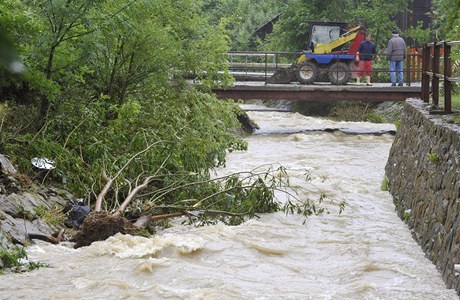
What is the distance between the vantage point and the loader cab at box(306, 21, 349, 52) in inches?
1268

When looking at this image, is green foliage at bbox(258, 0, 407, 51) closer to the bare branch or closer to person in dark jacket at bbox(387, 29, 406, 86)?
person in dark jacket at bbox(387, 29, 406, 86)

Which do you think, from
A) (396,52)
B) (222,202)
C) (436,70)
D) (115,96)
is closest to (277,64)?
(396,52)

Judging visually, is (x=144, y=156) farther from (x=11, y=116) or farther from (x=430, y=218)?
(x=430, y=218)

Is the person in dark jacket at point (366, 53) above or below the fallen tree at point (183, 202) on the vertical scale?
above

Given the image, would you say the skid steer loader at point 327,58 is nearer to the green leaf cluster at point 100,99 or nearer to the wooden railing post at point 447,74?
the green leaf cluster at point 100,99

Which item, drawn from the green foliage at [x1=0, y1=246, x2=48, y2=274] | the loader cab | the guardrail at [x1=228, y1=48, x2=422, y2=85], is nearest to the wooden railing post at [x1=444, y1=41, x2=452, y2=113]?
the green foliage at [x1=0, y1=246, x2=48, y2=274]

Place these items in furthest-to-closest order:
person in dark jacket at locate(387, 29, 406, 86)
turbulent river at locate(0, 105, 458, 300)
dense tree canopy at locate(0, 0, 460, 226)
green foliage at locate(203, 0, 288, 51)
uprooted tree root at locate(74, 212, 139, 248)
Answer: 1. green foliage at locate(203, 0, 288, 51)
2. person in dark jacket at locate(387, 29, 406, 86)
3. dense tree canopy at locate(0, 0, 460, 226)
4. uprooted tree root at locate(74, 212, 139, 248)
5. turbulent river at locate(0, 105, 458, 300)

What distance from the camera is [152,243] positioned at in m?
8.74

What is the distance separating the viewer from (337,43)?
31.9m

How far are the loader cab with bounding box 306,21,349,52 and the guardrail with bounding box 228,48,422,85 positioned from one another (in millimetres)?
1041

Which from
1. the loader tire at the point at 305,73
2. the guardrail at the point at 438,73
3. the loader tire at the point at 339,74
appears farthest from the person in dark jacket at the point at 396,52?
the guardrail at the point at 438,73

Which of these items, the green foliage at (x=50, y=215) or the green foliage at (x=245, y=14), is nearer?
the green foliage at (x=50, y=215)

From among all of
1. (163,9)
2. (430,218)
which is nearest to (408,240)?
(430,218)

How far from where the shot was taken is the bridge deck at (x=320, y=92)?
27.9 metres
